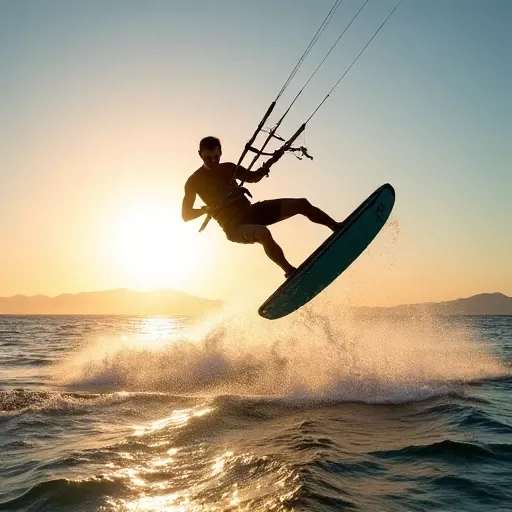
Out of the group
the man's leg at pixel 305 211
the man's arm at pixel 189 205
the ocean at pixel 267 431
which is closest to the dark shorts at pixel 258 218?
the man's leg at pixel 305 211

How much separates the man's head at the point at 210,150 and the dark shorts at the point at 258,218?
106 cm

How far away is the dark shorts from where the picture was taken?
8836 mm

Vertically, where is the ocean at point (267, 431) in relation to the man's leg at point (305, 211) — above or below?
below

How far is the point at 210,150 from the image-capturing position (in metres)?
8.57

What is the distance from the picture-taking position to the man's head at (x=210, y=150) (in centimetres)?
858

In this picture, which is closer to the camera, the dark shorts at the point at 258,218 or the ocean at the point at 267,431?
the ocean at the point at 267,431

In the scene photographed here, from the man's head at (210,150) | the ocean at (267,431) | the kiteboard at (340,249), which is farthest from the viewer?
the kiteboard at (340,249)

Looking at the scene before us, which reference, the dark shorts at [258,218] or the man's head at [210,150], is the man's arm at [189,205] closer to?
the man's head at [210,150]

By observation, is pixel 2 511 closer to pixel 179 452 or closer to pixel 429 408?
pixel 179 452

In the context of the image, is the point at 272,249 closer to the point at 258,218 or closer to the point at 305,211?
the point at 258,218

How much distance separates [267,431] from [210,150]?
514cm

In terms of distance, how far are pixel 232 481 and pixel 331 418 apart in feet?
14.8

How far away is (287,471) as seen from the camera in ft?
21.7

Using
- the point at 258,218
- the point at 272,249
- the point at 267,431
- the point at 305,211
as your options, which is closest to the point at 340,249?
the point at 305,211
